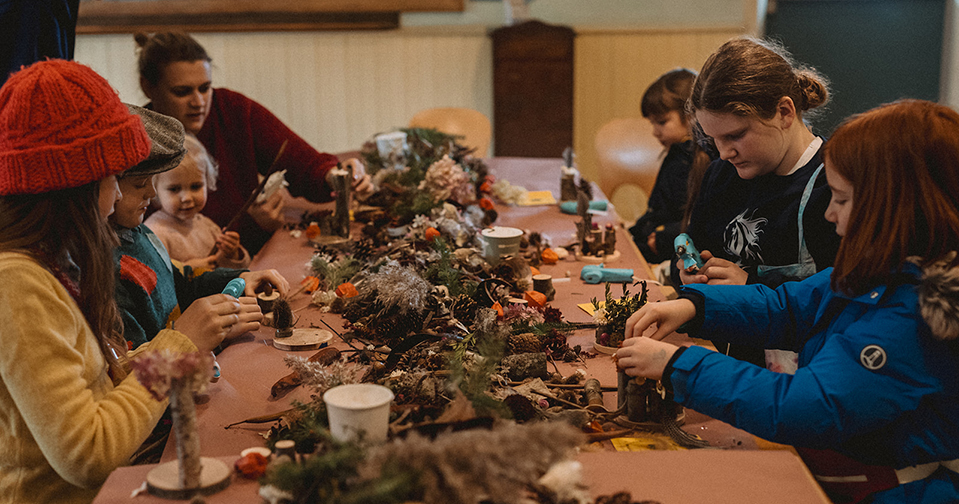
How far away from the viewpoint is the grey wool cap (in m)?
1.67

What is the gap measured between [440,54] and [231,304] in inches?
174

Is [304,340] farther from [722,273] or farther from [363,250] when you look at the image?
[722,273]

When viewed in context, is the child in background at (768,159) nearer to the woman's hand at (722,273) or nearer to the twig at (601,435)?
the woman's hand at (722,273)

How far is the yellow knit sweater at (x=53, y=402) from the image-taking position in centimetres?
120

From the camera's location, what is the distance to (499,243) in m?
2.22

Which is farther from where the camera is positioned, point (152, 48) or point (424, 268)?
point (152, 48)

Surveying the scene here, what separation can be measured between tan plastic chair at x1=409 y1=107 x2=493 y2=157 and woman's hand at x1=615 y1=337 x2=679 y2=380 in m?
3.79

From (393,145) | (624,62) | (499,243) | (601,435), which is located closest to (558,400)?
(601,435)

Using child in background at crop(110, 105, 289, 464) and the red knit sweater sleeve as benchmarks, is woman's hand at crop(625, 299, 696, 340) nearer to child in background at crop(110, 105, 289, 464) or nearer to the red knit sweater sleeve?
child in background at crop(110, 105, 289, 464)

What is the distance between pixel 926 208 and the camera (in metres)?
1.21

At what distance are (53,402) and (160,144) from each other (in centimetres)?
68

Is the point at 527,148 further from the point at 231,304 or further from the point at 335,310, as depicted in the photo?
the point at 231,304

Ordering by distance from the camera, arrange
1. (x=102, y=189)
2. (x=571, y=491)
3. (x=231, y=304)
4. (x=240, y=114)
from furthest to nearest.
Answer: (x=240, y=114)
(x=231, y=304)
(x=102, y=189)
(x=571, y=491)

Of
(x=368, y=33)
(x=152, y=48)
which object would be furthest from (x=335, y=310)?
(x=368, y=33)
